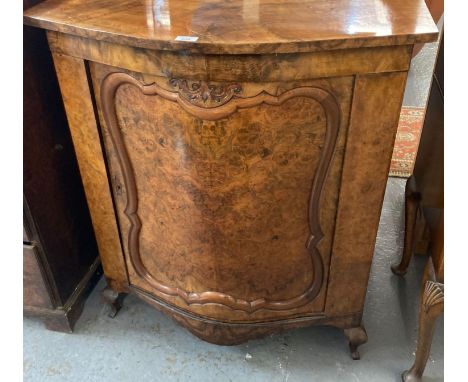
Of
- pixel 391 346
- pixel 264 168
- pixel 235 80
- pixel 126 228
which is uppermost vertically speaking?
pixel 235 80

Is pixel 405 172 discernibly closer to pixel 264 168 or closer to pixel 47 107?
pixel 264 168

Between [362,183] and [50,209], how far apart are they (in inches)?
33.8

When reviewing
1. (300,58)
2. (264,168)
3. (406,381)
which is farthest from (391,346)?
(300,58)

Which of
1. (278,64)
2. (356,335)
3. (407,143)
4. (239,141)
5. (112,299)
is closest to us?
(278,64)

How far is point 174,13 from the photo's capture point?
972mm

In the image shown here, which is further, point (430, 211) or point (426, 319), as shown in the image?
point (430, 211)

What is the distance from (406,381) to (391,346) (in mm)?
145

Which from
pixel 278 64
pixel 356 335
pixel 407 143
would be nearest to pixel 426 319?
pixel 356 335

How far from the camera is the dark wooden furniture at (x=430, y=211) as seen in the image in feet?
3.60

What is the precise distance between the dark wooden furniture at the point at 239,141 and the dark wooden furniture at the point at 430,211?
6.1 inches

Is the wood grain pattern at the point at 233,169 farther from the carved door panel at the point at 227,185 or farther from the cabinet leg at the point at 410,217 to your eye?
the cabinet leg at the point at 410,217

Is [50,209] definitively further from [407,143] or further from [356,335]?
[407,143]

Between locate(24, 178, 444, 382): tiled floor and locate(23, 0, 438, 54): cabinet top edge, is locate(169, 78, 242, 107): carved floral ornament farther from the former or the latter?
locate(24, 178, 444, 382): tiled floor

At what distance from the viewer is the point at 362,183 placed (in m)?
1.03
